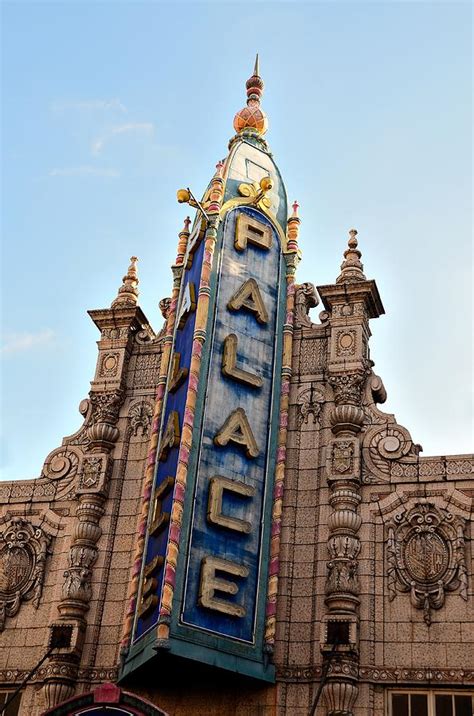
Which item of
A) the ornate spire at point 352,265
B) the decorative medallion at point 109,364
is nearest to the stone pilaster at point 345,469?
the ornate spire at point 352,265

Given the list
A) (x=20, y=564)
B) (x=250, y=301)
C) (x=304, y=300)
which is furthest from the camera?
(x=304, y=300)

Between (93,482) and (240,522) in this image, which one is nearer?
(240,522)

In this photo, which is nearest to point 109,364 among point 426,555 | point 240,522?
point 240,522

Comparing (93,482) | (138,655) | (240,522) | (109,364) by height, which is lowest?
(138,655)

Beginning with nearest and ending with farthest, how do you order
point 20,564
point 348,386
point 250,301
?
point 348,386, point 20,564, point 250,301

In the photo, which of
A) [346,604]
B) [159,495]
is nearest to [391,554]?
[346,604]

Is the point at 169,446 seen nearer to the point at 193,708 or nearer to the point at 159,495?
the point at 159,495

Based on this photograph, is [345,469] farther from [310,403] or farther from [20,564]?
[20,564]

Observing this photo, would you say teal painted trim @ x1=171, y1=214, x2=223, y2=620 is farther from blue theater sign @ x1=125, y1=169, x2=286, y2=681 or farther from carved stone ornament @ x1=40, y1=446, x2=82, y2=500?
carved stone ornament @ x1=40, y1=446, x2=82, y2=500

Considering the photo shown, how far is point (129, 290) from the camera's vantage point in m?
27.9

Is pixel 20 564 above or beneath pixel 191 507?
beneath

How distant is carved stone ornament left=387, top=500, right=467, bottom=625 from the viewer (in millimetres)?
21406

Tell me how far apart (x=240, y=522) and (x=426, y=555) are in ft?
13.3

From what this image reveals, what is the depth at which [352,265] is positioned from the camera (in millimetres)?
26078
